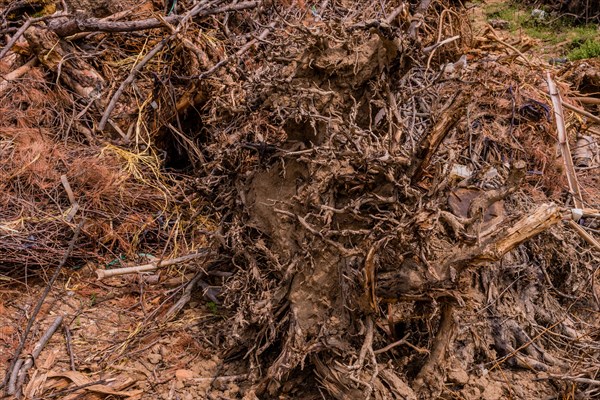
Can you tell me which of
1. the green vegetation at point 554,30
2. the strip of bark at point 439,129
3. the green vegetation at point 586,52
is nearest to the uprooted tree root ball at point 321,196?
the strip of bark at point 439,129

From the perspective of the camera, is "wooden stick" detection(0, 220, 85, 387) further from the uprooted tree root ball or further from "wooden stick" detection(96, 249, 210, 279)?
"wooden stick" detection(96, 249, 210, 279)

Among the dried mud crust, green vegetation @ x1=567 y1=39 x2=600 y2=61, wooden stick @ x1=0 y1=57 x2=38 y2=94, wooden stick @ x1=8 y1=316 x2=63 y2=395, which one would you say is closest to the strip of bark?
the dried mud crust

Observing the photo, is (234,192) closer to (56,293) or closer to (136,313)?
(136,313)

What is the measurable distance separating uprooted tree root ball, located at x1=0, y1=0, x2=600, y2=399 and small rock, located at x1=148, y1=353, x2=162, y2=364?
190 millimetres

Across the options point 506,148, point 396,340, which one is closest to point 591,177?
point 506,148

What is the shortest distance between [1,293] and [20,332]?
0.38m

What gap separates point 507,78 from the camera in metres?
4.89

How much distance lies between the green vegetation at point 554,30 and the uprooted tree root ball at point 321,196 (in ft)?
8.01

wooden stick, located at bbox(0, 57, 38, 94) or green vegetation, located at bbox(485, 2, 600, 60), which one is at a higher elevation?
wooden stick, located at bbox(0, 57, 38, 94)

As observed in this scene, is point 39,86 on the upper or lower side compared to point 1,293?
upper

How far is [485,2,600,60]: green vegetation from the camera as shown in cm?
691

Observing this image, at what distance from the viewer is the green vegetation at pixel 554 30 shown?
6.91 metres

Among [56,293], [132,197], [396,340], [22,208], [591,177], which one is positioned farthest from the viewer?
[591,177]

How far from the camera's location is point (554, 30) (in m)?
7.68
